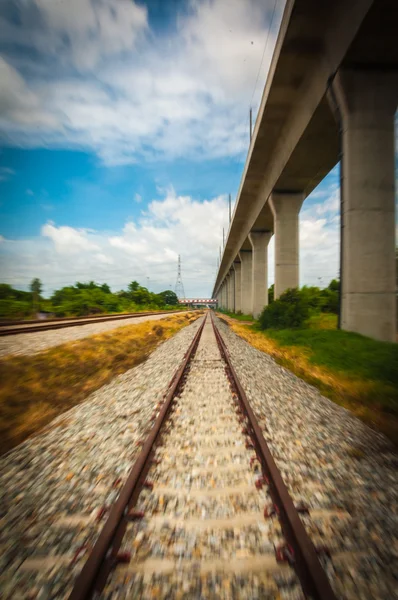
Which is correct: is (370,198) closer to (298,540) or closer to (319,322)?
(319,322)

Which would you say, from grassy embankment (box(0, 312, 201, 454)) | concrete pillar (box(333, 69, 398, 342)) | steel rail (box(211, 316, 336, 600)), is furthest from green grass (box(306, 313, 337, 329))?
steel rail (box(211, 316, 336, 600))

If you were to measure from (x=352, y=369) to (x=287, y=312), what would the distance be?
6.09 m

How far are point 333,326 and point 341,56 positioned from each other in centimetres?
862

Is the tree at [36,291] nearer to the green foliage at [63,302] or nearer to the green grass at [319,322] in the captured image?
the green foliage at [63,302]

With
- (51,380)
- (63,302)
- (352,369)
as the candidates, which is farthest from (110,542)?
(63,302)

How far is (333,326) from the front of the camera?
9.23 metres

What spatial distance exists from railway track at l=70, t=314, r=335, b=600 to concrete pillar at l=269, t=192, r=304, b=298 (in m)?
11.7

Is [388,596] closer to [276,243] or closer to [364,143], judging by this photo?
[364,143]

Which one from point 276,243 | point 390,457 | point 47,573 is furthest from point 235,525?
point 276,243

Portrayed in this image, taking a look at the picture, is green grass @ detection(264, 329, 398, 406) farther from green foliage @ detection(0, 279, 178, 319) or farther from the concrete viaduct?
green foliage @ detection(0, 279, 178, 319)

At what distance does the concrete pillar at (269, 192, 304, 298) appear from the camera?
44.1 ft

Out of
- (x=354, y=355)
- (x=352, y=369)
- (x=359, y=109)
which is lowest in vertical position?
(x=352, y=369)

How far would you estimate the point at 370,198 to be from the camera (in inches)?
270

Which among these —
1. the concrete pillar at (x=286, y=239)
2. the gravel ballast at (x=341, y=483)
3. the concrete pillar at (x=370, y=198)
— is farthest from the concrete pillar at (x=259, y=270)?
the gravel ballast at (x=341, y=483)
